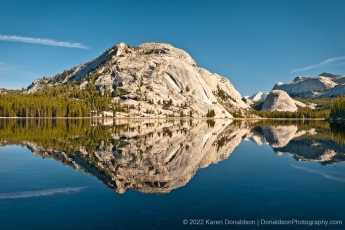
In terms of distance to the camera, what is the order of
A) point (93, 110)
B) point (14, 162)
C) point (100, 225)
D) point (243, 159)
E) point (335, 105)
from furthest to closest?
1. point (93, 110)
2. point (335, 105)
3. point (243, 159)
4. point (14, 162)
5. point (100, 225)

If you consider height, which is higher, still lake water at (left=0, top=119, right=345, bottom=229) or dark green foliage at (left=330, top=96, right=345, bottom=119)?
dark green foliage at (left=330, top=96, right=345, bottom=119)

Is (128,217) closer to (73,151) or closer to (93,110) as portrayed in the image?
(73,151)

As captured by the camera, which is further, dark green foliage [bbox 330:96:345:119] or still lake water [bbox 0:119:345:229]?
dark green foliage [bbox 330:96:345:119]

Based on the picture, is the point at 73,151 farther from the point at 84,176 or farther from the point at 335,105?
the point at 335,105

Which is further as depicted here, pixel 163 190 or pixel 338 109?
pixel 338 109

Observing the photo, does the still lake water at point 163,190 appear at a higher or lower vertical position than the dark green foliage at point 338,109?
lower

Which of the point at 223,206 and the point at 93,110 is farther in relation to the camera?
the point at 93,110

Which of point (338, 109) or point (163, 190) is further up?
point (338, 109)

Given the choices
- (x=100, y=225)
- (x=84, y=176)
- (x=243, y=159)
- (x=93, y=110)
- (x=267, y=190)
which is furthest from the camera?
(x=93, y=110)

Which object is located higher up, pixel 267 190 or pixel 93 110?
pixel 93 110

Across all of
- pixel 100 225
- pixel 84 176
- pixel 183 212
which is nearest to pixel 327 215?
pixel 183 212

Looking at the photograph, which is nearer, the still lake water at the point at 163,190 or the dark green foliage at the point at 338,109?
the still lake water at the point at 163,190

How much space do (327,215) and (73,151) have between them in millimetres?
24716

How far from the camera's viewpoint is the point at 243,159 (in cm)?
2934
